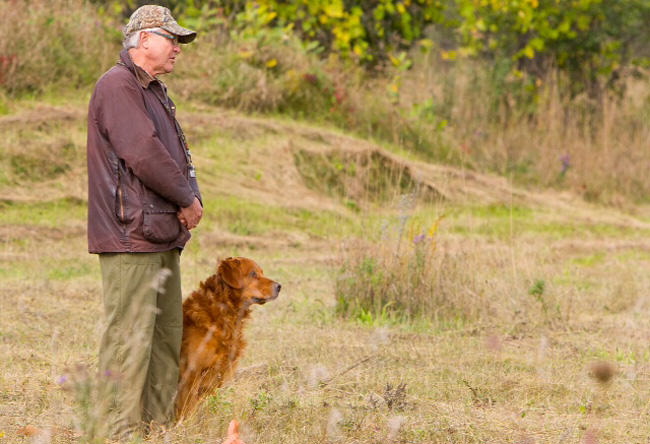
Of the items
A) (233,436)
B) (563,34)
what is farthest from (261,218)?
(563,34)

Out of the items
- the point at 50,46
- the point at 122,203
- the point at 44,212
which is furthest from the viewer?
the point at 50,46

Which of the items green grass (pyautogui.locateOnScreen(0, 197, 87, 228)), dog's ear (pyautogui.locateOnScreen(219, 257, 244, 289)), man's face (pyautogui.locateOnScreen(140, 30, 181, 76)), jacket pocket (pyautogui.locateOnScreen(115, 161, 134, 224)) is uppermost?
man's face (pyautogui.locateOnScreen(140, 30, 181, 76))

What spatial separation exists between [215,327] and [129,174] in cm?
102

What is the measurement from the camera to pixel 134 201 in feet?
14.6

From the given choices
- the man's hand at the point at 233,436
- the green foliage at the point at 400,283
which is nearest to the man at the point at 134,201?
the man's hand at the point at 233,436

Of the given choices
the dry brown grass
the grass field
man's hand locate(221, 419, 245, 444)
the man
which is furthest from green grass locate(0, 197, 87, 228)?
man's hand locate(221, 419, 245, 444)

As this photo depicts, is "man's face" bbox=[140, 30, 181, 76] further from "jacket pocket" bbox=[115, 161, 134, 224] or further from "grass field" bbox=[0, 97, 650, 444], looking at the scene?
"grass field" bbox=[0, 97, 650, 444]

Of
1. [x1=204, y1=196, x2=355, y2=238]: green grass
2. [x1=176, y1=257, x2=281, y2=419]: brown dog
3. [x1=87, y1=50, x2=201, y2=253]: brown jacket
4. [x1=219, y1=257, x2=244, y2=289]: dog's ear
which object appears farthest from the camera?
[x1=204, y1=196, x2=355, y2=238]: green grass

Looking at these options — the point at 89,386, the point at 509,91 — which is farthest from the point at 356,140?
the point at 89,386

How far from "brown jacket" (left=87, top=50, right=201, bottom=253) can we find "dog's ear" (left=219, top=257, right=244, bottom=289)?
2.02 feet

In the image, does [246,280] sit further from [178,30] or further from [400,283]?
[400,283]

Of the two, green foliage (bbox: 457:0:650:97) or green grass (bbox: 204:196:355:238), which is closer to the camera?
green grass (bbox: 204:196:355:238)

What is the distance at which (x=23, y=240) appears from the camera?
1036cm

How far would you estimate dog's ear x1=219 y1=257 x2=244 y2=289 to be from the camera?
5.15m
